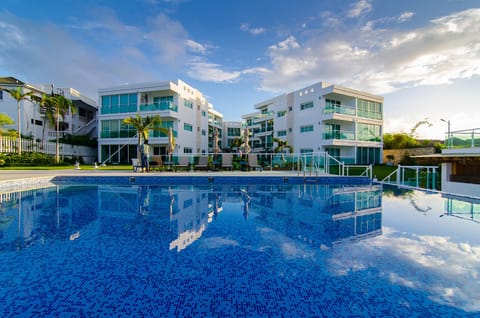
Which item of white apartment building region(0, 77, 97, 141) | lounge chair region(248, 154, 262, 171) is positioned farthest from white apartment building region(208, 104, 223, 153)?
lounge chair region(248, 154, 262, 171)

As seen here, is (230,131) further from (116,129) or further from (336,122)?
(116,129)

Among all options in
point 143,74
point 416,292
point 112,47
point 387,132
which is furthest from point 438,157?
point 143,74

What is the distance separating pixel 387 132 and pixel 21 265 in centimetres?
4512

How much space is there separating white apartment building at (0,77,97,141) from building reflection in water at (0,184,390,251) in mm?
22744

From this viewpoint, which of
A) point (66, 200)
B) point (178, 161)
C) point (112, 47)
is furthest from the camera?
point (112, 47)

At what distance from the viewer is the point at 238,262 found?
359cm

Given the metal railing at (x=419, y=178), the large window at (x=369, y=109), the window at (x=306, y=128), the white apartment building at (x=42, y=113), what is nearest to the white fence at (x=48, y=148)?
the white apartment building at (x=42, y=113)

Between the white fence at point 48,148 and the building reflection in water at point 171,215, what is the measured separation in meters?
15.8

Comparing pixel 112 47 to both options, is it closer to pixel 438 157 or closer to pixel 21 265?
pixel 21 265

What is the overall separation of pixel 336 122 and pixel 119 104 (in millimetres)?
24301

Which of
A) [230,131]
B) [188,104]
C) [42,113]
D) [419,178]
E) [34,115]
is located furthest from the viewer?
[230,131]

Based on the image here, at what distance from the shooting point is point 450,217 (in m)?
6.38

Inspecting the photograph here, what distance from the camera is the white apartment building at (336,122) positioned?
2572 cm

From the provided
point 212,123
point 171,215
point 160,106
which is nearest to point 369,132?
point 160,106
